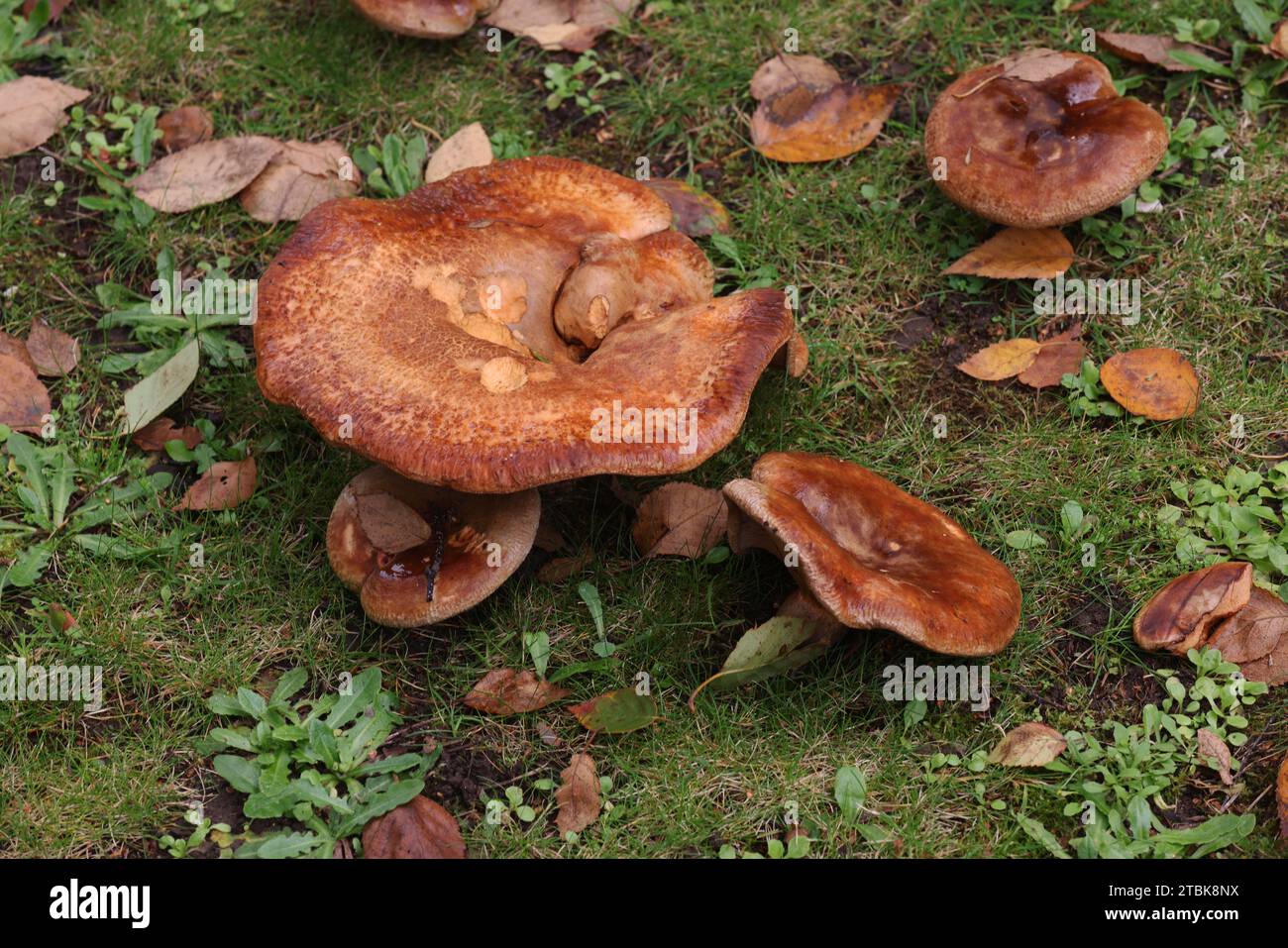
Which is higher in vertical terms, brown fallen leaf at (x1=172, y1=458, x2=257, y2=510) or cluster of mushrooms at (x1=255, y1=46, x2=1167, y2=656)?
cluster of mushrooms at (x1=255, y1=46, x2=1167, y2=656)

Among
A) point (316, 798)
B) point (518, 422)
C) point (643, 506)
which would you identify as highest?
A: point (518, 422)

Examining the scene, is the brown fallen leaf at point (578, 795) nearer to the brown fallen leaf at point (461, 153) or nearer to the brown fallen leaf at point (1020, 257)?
the brown fallen leaf at point (1020, 257)

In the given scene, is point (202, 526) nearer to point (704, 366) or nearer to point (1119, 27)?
point (704, 366)

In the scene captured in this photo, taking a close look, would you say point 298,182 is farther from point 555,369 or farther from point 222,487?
point 555,369

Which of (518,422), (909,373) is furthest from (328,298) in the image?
(909,373)

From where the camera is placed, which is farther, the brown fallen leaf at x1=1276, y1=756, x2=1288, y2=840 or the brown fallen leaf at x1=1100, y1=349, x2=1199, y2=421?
the brown fallen leaf at x1=1100, y1=349, x2=1199, y2=421

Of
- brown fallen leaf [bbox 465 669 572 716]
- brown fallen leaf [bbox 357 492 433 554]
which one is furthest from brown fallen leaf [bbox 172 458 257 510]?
brown fallen leaf [bbox 465 669 572 716]

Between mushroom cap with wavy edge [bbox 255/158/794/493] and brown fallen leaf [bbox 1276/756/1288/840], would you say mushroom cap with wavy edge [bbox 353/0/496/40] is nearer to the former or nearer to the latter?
mushroom cap with wavy edge [bbox 255/158/794/493]
